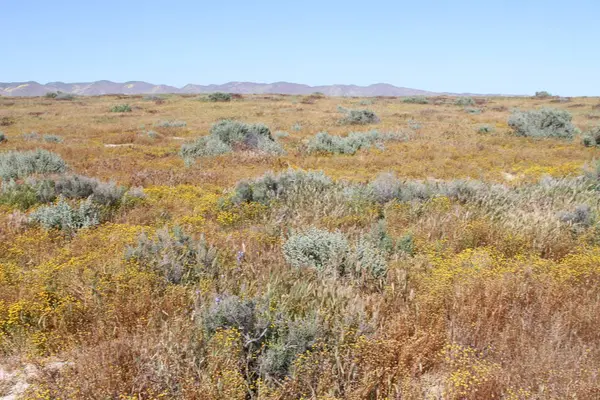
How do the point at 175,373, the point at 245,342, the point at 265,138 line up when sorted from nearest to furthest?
1. the point at 175,373
2. the point at 245,342
3. the point at 265,138

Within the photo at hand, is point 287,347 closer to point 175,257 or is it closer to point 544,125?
point 175,257

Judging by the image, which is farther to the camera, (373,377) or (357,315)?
(357,315)

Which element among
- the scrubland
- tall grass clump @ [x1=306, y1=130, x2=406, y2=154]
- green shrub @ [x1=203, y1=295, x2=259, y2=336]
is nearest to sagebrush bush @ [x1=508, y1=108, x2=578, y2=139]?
tall grass clump @ [x1=306, y1=130, x2=406, y2=154]

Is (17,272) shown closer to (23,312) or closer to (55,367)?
(23,312)

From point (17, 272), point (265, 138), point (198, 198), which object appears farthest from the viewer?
point (265, 138)

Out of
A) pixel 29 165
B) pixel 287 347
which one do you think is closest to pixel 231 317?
pixel 287 347

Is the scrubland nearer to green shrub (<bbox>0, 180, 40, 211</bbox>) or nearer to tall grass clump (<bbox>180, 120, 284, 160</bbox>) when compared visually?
green shrub (<bbox>0, 180, 40, 211</bbox>)

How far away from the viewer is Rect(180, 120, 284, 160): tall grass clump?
584 inches

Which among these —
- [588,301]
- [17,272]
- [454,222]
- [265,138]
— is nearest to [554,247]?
[454,222]

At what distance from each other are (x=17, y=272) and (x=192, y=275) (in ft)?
6.25

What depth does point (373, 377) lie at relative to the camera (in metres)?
2.91

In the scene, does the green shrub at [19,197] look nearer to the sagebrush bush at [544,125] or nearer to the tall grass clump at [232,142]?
the tall grass clump at [232,142]

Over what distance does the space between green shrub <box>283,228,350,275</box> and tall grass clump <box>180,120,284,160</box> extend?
918 centimetres

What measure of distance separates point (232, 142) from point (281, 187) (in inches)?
342
